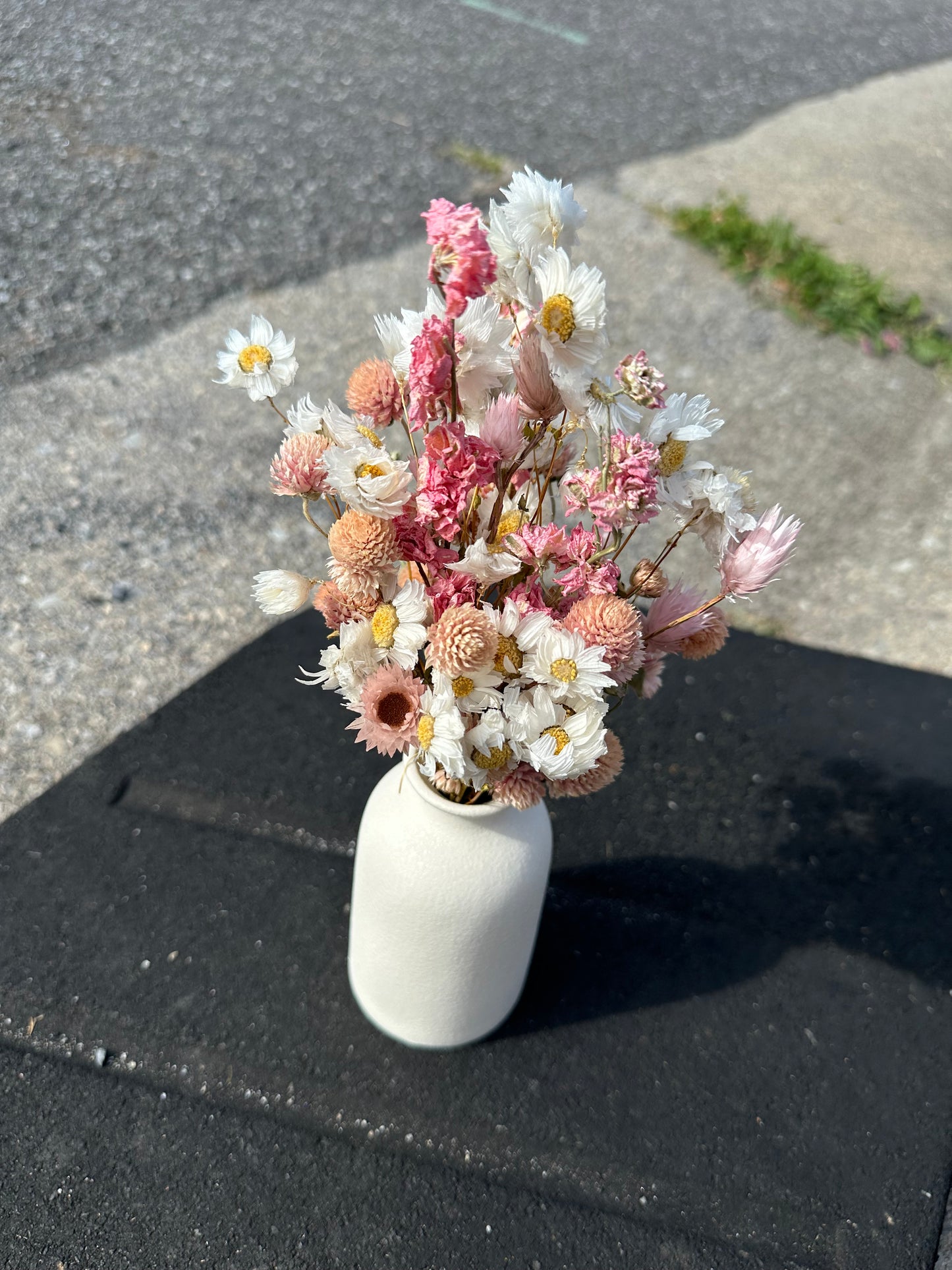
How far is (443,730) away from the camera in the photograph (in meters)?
0.95

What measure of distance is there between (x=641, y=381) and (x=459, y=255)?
194 millimetres

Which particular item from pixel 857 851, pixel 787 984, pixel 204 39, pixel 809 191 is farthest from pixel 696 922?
pixel 204 39

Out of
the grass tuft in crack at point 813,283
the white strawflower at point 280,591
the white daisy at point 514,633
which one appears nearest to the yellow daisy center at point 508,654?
the white daisy at point 514,633

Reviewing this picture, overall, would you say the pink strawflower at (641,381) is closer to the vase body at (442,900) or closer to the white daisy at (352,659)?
the white daisy at (352,659)

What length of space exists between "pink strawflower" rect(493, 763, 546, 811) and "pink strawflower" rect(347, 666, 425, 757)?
15 cm

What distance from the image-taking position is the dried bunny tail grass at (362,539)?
0.95 metres

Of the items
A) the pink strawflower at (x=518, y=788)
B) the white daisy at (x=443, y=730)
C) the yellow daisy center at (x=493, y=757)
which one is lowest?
the pink strawflower at (x=518, y=788)

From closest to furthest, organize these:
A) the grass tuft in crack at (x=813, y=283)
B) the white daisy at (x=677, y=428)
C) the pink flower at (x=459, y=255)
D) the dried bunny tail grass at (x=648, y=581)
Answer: the pink flower at (x=459, y=255), the white daisy at (x=677, y=428), the dried bunny tail grass at (x=648, y=581), the grass tuft in crack at (x=813, y=283)

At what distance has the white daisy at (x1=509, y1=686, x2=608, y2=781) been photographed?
951mm

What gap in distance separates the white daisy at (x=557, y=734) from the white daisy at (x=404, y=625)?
115 mm

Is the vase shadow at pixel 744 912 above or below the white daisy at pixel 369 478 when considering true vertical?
below

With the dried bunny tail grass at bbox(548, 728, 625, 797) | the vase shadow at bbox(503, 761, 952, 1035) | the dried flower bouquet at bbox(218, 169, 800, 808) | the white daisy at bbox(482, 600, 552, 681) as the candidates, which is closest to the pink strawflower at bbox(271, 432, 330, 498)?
the dried flower bouquet at bbox(218, 169, 800, 808)

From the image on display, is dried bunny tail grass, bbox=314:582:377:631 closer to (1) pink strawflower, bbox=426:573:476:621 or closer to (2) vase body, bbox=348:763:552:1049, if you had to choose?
(1) pink strawflower, bbox=426:573:476:621

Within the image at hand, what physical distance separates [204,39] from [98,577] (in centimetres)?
303
